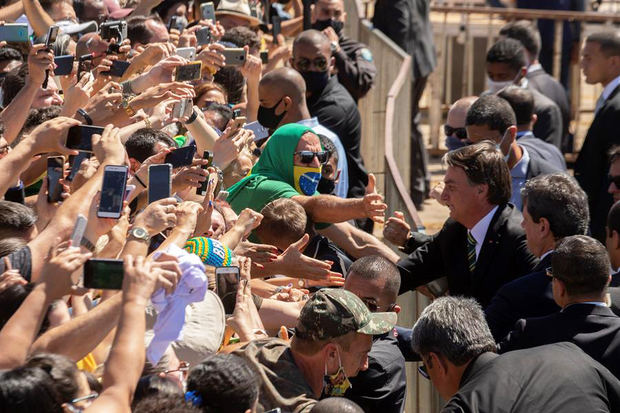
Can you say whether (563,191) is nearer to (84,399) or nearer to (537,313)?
(537,313)

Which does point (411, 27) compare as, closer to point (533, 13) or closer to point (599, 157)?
point (533, 13)

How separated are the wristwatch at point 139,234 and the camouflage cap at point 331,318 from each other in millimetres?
667

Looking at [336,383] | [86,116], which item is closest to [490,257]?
[336,383]

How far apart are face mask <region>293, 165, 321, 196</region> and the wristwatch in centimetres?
240

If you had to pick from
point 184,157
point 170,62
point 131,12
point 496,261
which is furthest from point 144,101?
point 131,12

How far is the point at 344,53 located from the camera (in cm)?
960

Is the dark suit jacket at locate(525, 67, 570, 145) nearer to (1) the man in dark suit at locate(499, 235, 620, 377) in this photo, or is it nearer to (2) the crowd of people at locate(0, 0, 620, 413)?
(2) the crowd of people at locate(0, 0, 620, 413)

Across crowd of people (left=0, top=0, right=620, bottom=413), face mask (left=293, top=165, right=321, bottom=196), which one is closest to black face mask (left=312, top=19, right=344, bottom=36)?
crowd of people (left=0, top=0, right=620, bottom=413)

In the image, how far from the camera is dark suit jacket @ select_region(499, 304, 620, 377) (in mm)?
4711

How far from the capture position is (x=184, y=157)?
4992 millimetres

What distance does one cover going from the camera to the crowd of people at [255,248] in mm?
3549

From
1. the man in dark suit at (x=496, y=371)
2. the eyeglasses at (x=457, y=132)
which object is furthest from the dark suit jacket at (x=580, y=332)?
the eyeglasses at (x=457, y=132)

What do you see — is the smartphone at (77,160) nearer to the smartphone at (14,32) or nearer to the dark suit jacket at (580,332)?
the smartphone at (14,32)

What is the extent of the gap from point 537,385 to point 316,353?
85 cm
